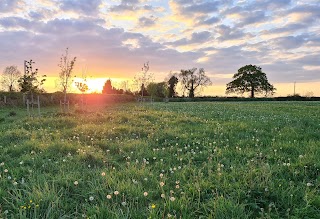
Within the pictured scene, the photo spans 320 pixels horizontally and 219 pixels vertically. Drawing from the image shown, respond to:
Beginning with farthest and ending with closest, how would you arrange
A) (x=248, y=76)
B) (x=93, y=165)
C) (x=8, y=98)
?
(x=248, y=76), (x=8, y=98), (x=93, y=165)

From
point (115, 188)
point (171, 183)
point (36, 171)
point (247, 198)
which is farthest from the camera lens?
point (36, 171)

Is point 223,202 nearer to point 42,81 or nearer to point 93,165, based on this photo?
point 93,165

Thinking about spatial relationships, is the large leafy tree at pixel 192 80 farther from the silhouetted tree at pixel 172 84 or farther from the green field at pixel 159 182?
the green field at pixel 159 182

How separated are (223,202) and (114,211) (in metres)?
1.45

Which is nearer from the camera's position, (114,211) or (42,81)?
(114,211)

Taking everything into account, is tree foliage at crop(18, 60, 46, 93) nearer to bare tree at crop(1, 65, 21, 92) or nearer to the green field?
the green field

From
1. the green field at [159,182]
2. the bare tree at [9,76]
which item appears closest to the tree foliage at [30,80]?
the green field at [159,182]

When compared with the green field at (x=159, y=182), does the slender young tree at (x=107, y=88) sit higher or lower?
higher

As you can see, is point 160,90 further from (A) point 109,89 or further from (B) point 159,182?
(B) point 159,182

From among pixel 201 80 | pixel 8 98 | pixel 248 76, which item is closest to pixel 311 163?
pixel 8 98

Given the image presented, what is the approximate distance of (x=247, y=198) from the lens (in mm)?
3928

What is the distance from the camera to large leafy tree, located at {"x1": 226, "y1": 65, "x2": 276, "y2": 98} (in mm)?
97000

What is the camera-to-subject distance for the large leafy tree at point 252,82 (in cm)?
9700

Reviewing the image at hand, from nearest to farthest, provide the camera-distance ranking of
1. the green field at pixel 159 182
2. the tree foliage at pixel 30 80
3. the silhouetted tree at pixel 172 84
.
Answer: the green field at pixel 159 182
the tree foliage at pixel 30 80
the silhouetted tree at pixel 172 84
